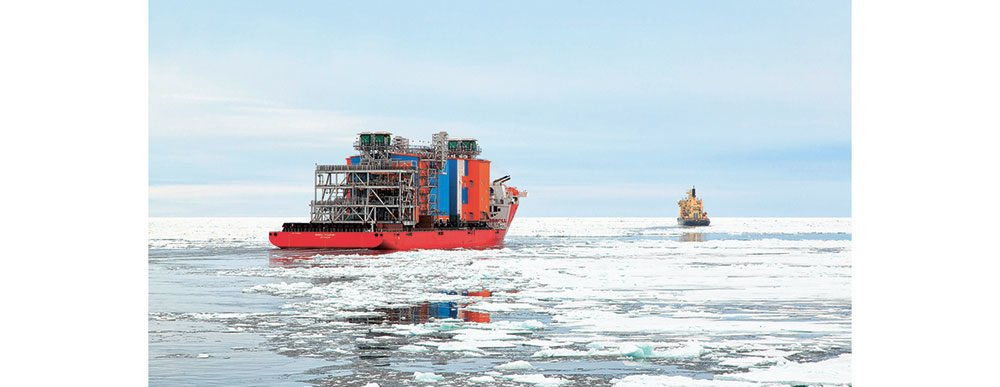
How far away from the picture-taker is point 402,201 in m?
54.1

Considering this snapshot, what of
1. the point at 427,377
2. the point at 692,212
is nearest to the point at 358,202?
the point at 427,377

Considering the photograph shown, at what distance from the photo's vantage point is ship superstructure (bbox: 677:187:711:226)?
14588 centimetres

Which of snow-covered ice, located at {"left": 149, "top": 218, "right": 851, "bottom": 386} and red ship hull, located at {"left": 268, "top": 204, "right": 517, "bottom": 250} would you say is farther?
red ship hull, located at {"left": 268, "top": 204, "right": 517, "bottom": 250}

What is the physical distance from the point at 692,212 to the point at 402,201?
100063mm

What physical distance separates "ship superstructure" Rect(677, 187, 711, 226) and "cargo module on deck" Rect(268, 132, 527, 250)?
87061 mm

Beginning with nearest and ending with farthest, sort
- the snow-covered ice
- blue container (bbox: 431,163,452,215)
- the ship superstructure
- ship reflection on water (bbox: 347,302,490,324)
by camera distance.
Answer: the snow-covered ice → ship reflection on water (bbox: 347,302,490,324) → blue container (bbox: 431,163,452,215) → the ship superstructure

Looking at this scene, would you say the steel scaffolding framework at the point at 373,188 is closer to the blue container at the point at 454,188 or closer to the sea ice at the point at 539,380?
the blue container at the point at 454,188

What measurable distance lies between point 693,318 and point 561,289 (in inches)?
272

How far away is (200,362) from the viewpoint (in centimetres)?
1136

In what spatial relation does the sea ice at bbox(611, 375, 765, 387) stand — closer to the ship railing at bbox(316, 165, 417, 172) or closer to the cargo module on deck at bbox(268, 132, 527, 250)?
the cargo module on deck at bbox(268, 132, 527, 250)

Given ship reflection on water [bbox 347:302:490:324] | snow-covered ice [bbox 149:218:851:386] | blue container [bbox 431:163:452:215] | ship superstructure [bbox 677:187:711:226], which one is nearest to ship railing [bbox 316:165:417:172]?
blue container [bbox 431:163:452:215]

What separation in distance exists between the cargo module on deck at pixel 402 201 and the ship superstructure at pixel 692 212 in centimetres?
8706

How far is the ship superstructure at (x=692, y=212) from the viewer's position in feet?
479
